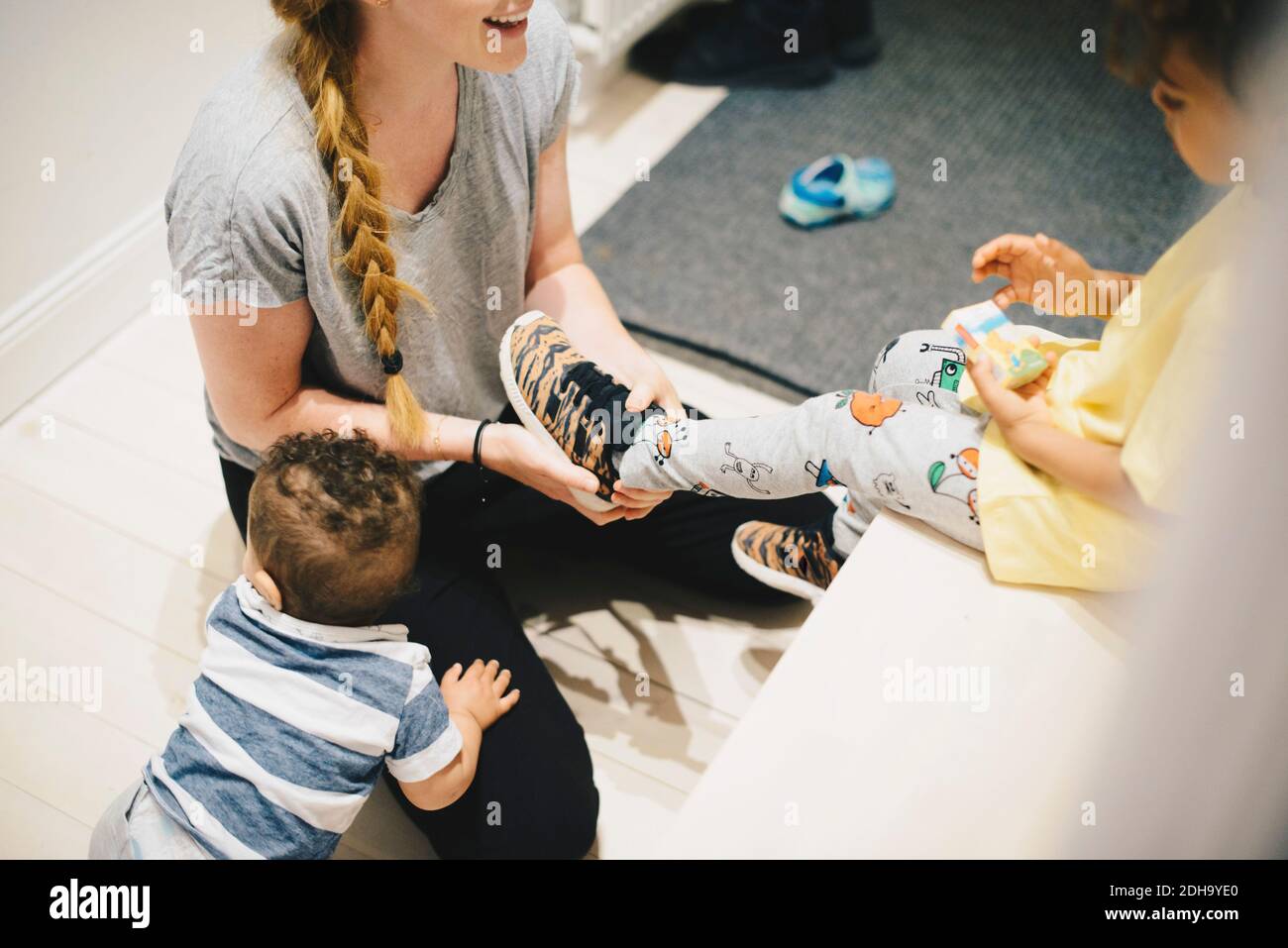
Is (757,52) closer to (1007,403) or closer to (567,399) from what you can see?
(567,399)

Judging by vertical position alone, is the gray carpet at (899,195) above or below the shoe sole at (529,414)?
below

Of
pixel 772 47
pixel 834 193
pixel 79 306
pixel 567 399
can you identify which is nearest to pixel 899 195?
pixel 834 193

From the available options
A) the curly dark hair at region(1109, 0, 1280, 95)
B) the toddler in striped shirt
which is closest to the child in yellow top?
the curly dark hair at region(1109, 0, 1280, 95)

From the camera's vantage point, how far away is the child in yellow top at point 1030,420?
538 millimetres

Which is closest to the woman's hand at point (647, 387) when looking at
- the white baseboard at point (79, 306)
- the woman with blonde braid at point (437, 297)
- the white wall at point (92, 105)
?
the woman with blonde braid at point (437, 297)

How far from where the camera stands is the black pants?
3.19 feet

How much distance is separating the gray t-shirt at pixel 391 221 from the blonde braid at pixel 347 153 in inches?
0.6

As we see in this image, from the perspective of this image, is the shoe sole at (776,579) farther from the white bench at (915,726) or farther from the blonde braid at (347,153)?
the blonde braid at (347,153)

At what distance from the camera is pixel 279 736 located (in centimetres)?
83

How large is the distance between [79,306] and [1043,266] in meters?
1.27

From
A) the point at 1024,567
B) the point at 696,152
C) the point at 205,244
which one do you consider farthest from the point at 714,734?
the point at 696,152

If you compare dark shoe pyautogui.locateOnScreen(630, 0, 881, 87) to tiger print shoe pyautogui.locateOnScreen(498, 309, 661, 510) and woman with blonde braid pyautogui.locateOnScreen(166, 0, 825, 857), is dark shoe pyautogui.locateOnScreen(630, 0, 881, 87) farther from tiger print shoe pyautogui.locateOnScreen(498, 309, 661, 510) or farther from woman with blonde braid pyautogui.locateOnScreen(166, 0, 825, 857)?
tiger print shoe pyautogui.locateOnScreen(498, 309, 661, 510)

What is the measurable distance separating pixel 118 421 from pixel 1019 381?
46.9 inches

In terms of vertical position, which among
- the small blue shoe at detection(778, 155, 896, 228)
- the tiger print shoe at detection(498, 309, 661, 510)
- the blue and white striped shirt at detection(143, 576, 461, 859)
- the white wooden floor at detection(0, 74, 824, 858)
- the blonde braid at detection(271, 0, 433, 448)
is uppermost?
the blonde braid at detection(271, 0, 433, 448)
